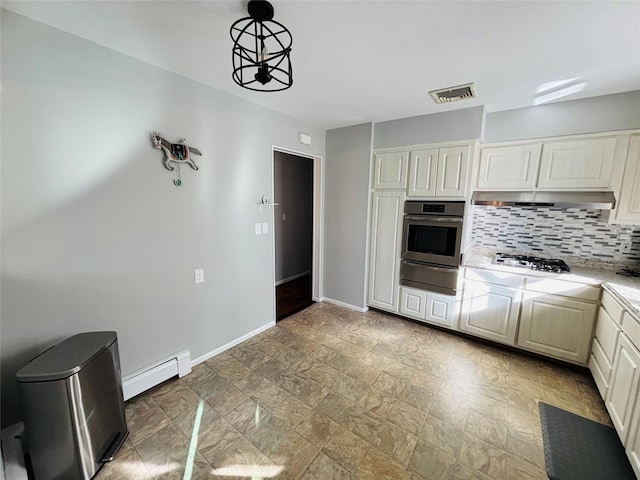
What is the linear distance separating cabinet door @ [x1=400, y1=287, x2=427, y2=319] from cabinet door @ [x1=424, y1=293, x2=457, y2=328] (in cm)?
6

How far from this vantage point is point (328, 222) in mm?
3723

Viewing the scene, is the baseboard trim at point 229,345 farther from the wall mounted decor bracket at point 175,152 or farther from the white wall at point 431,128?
the white wall at point 431,128

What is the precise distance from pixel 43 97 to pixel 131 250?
100 centimetres

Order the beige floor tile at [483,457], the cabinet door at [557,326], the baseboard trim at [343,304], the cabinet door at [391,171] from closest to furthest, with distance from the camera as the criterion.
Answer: the beige floor tile at [483,457] < the cabinet door at [557,326] < the cabinet door at [391,171] < the baseboard trim at [343,304]

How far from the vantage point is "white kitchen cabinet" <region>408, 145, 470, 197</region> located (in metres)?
2.71

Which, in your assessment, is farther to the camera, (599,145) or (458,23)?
(599,145)

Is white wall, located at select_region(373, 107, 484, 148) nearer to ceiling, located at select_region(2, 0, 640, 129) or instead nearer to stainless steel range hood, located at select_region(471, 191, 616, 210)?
ceiling, located at select_region(2, 0, 640, 129)

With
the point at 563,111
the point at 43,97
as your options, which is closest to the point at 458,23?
the point at 563,111

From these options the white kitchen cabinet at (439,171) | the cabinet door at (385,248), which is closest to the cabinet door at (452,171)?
the white kitchen cabinet at (439,171)

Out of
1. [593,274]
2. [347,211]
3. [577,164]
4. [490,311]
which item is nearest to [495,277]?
[490,311]

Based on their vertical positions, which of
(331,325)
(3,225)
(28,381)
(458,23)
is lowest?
(331,325)

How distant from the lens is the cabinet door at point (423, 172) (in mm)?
2871

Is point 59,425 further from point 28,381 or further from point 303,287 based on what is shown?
point 303,287

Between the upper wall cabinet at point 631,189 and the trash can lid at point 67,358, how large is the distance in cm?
401
